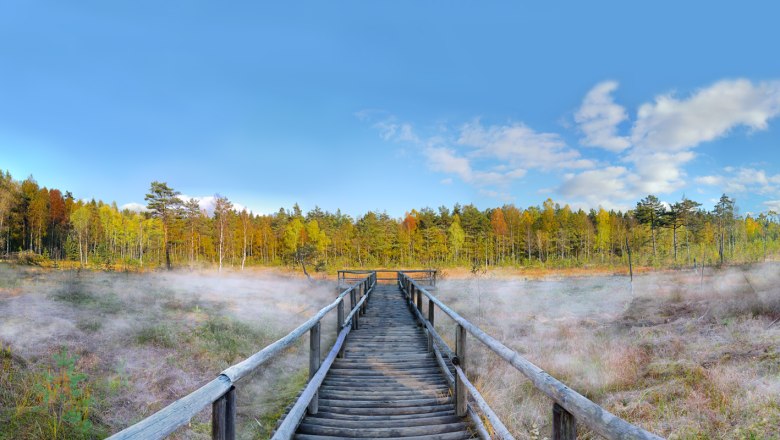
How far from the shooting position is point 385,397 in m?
5.07

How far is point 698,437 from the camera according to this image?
458 cm

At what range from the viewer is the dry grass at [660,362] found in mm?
5042

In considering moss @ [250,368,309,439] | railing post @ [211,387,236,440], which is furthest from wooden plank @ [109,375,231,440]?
moss @ [250,368,309,439]

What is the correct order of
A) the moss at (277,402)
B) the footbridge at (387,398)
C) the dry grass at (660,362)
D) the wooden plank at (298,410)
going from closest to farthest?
the footbridge at (387,398) → the wooden plank at (298,410) → the dry grass at (660,362) → the moss at (277,402)

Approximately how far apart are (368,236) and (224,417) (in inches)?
2311

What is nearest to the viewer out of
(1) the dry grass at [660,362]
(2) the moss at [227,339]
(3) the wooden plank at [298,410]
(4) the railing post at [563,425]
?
(4) the railing post at [563,425]

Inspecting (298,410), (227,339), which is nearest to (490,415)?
(298,410)

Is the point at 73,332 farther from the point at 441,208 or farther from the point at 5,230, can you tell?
the point at 441,208

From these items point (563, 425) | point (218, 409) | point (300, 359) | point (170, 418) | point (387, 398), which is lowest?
point (300, 359)

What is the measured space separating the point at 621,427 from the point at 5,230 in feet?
180

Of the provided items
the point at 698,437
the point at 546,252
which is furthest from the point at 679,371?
the point at 546,252

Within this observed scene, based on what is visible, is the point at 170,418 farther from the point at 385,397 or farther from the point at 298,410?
the point at 385,397

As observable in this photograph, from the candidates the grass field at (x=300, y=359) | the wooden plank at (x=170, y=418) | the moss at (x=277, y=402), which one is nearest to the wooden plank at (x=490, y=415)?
the grass field at (x=300, y=359)

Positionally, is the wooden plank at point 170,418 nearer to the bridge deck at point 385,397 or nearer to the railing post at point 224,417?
the railing post at point 224,417
